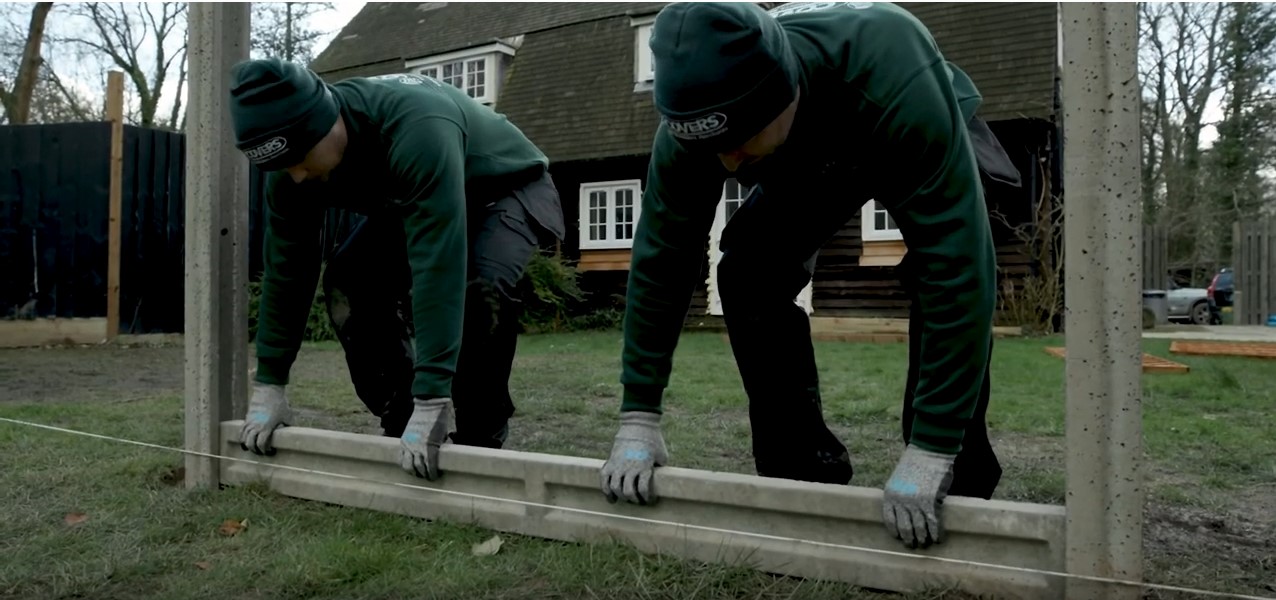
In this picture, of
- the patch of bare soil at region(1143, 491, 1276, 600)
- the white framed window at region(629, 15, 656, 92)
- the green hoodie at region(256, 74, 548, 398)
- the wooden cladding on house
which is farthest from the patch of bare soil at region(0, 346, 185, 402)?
the white framed window at region(629, 15, 656, 92)

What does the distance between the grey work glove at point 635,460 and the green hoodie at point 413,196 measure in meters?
0.66

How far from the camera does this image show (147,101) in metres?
18.5

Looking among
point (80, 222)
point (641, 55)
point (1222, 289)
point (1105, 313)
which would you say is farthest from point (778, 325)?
point (1222, 289)

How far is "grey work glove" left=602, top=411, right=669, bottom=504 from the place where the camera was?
2.35 meters

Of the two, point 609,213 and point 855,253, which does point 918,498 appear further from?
point 609,213

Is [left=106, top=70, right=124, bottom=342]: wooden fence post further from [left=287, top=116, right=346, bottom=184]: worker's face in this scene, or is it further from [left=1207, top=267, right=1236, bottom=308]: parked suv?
[left=1207, top=267, right=1236, bottom=308]: parked suv

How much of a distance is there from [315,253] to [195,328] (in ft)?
1.68

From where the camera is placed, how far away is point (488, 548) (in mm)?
2451

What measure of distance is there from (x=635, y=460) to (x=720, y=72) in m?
1.03

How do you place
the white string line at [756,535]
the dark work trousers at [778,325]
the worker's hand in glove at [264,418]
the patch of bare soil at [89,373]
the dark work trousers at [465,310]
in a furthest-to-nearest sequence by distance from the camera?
the patch of bare soil at [89,373] → the dark work trousers at [465,310] → the worker's hand in glove at [264,418] → the dark work trousers at [778,325] → the white string line at [756,535]

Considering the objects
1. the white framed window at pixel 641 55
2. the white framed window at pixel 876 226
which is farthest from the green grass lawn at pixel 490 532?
the white framed window at pixel 641 55

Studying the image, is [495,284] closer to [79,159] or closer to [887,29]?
[887,29]

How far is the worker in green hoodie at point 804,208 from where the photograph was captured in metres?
1.89

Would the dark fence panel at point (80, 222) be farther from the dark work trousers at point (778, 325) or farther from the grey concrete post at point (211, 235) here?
the dark work trousers at point (778, 325)
